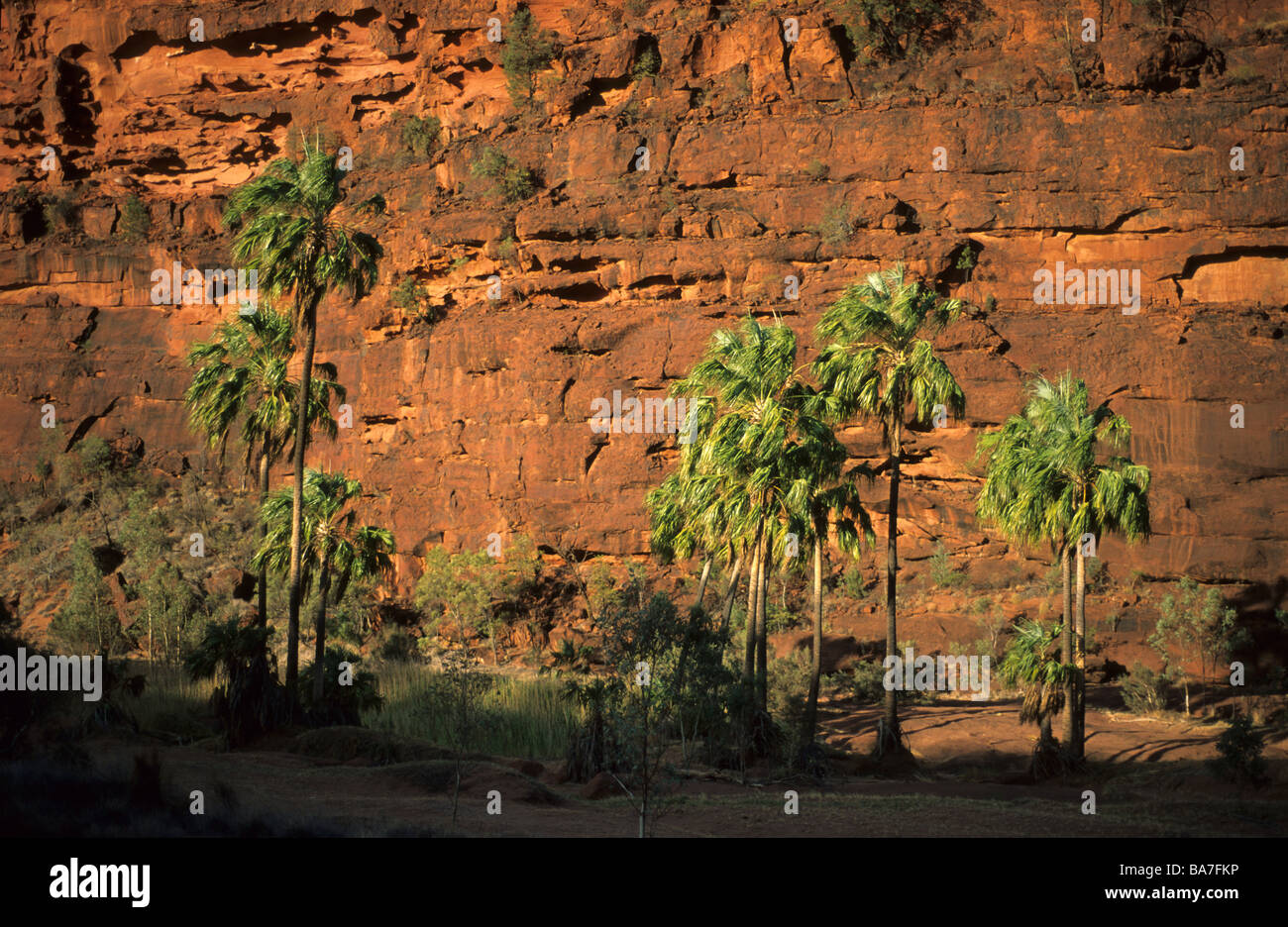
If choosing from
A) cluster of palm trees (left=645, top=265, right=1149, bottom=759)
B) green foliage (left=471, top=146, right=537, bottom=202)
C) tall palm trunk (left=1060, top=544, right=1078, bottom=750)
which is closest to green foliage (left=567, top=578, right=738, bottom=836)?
cluster of palm trees (left=645, top=265, right=1149, bottom=759)

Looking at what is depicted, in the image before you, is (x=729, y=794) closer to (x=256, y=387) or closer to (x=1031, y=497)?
(x=1031, y=497)

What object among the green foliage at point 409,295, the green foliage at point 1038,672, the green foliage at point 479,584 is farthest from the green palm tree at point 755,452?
the green foliage at point 409,295

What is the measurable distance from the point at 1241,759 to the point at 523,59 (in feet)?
174

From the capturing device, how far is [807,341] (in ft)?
147

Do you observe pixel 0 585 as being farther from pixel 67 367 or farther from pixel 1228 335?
pixel 1228 335

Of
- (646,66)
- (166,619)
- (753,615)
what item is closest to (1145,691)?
(753,615)

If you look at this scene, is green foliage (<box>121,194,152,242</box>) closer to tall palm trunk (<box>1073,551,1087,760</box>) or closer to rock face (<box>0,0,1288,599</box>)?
rock face (<box>0,0,1288,599</box>)

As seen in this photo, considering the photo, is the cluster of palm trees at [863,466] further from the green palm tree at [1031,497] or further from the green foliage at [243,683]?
the green foliage at [243,683]

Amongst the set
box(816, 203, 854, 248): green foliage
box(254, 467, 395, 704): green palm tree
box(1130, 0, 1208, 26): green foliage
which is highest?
box(1130, 0, 1208, 26): green foliage

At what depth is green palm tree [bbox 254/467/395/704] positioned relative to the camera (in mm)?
25125

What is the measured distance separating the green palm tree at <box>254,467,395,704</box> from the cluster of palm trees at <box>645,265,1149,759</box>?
26.9 ft

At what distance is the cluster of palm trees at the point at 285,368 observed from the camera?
2255cm

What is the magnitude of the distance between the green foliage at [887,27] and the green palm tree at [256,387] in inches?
1521

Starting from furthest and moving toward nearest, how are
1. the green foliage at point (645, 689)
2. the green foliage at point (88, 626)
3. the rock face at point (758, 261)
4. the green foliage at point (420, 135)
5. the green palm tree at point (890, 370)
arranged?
the green foliage at point (420, 135) < the rock face at point (758, 261) < the green foliage at point (88, 626) < the green palm tree at point (890, 370) < the green foliage at point (645, 689)
